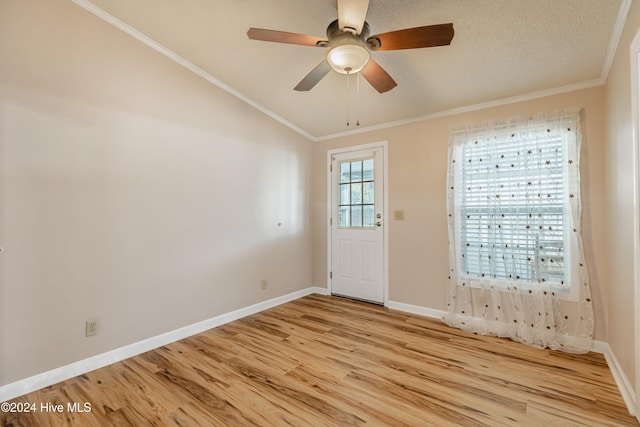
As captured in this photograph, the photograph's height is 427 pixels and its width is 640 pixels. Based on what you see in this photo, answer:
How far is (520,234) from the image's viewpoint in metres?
2.78

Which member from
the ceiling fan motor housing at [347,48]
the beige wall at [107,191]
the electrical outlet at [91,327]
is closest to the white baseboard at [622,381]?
the ceiling fan motor housing at [347,48]

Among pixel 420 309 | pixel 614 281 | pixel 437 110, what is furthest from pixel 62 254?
pixel 614 281

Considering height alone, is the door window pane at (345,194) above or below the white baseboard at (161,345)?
above

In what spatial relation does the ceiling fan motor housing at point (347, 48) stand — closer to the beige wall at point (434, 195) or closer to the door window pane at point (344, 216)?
the beige wall at point (434, 195)

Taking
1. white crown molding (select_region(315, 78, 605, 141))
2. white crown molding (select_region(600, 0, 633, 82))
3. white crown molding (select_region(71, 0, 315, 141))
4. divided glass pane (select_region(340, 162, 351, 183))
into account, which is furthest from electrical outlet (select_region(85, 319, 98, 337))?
white crown molding (select_region(600, 0, 633, 82))

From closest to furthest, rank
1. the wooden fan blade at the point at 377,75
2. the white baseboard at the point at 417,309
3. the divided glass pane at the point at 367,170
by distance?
the wooden fan blade at the point at 377,75 < the white baseboard at the point at 417,309 < the divided glass pane at the point at 367,170

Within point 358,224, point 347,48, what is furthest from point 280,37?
point 358,224

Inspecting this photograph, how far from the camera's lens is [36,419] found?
169 centimetres

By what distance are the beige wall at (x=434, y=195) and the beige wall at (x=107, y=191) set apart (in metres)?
1.83

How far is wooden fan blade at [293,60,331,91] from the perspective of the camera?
206cm

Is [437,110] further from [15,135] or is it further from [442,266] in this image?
[15,135]

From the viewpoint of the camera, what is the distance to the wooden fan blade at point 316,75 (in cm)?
206

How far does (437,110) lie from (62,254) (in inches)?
149

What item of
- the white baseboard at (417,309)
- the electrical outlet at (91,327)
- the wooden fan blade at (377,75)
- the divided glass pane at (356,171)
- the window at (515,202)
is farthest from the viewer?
the divided glass pane at (356,171)
